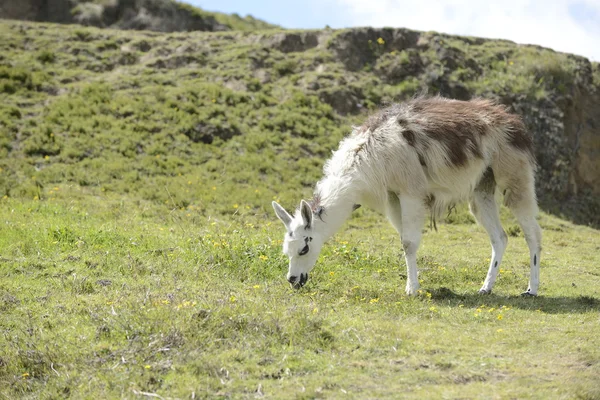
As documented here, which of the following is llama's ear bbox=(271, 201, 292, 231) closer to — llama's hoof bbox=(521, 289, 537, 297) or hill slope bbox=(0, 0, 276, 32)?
llama's hoof bbox=(521, 289, 537, 297)

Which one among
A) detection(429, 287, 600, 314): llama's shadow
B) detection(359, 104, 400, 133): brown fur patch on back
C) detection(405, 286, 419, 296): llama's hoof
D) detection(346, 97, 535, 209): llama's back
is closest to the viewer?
detection(429, 287, 600, 314): llama's shadow

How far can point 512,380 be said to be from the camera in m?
5.39

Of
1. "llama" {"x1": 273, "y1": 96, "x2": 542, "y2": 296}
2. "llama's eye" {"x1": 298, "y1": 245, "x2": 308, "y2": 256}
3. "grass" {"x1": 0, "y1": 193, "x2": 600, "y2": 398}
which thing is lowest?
"grass" {"x1": 0, "y1": 193, "x2": 600, "y2": 398}

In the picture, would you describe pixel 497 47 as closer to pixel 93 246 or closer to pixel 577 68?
pixel 577 68

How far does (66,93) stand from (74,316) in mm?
12547

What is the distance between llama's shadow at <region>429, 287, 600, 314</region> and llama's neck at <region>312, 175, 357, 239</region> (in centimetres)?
150

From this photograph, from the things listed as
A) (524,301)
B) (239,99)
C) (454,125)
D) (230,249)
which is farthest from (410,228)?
(239,99)

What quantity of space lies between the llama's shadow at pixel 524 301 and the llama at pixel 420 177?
0.27m

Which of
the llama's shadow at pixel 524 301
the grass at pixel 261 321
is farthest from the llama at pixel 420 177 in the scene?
the grass at pixel 261 321

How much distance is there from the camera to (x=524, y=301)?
826 centimetres

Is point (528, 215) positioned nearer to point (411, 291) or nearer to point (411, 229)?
point (411, 229)

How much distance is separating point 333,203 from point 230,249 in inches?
68.6

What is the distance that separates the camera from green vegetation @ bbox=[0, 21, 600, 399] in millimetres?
5629

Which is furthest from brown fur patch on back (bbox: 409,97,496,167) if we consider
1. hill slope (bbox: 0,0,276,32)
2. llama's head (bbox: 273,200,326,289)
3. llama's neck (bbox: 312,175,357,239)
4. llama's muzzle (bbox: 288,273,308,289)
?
hill slope (bbox: 0,0,276,32)
